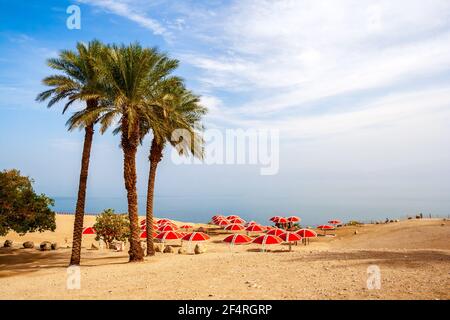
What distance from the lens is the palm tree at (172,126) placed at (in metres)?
21.5

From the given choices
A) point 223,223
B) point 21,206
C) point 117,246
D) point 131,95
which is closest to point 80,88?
point 131,95

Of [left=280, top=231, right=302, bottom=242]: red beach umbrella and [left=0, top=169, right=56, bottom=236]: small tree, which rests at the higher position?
[left=0, top=169, right=56, bottom=236]: small tree

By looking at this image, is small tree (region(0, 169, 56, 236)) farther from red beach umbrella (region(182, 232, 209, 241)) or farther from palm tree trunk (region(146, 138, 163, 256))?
red beach umbrella (region(182, 232, 209, 241))

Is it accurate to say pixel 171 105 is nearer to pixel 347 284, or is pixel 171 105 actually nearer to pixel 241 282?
pixel 241 282

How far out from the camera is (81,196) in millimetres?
20609

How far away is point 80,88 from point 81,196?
6110 mm

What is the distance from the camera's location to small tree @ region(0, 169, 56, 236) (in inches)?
884

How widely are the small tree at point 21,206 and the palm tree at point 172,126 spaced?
23.2ft

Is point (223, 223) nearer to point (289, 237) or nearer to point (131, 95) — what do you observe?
point (289, 237)

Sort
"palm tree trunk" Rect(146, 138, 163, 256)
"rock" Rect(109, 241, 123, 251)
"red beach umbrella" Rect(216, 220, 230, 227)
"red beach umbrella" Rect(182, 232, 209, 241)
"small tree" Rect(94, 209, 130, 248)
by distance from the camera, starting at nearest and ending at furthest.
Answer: "palm tree trunk" Rect(146, 138, 163, 256)
"red beach umbrella" Rect(182, 232, 209, 241)
"small tree" Rect(94, 209, 130, 248)
"rock" Rect(109, 241, 123, 251)
"red beach umbrella" Rect(216, 220, 230, 227)

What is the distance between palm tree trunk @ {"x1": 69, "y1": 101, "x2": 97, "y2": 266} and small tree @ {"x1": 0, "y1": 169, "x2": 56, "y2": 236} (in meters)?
4.82

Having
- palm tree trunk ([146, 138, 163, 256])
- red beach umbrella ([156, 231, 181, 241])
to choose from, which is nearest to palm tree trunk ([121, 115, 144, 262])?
palm tree trunk ([146, 138, 163, 256])

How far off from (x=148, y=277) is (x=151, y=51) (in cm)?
1215
